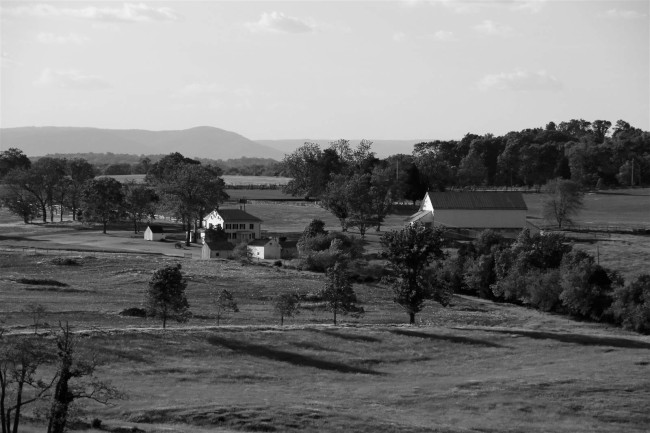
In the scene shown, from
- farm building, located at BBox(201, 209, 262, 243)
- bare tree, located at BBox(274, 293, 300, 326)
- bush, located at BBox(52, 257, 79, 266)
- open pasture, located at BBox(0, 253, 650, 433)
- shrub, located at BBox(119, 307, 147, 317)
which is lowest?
open pasture, located at BBox(0, 253, 650, 433)

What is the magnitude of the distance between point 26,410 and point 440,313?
43.3 metres

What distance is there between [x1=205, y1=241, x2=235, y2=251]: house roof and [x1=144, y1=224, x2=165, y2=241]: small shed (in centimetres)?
1736

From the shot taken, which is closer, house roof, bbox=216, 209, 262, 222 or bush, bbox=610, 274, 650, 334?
bush, bbox=610, 274, 650, 334

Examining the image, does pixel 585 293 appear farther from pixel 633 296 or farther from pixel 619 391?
pixel 619 391

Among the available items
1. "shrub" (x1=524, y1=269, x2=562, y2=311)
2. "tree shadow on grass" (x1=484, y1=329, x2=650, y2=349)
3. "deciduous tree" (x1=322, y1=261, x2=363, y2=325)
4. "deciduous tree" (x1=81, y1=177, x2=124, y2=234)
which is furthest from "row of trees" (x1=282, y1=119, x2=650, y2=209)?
"tree shadow on grass" (x1=484, y1=329, x2=650, y2=349)

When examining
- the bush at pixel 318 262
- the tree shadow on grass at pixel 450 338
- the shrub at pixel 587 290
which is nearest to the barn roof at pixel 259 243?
the bush at pixel 318 262

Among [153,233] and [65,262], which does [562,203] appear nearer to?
[153,233]

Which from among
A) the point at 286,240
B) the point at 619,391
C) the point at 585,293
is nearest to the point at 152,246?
the point at 286,240

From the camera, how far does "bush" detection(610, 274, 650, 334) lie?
69.7 metres

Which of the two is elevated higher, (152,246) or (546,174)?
(546,174)

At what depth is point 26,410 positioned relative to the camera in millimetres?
38062

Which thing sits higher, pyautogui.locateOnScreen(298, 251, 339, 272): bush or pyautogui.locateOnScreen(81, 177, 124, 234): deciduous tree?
pyautogui.locateOnScreen(81, 177, 124, 234): deciduous tree

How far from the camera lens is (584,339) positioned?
60.4 meters

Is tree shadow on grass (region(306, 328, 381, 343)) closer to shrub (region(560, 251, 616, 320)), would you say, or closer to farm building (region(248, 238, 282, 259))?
shrub (region(560, 251, 616, 320))
